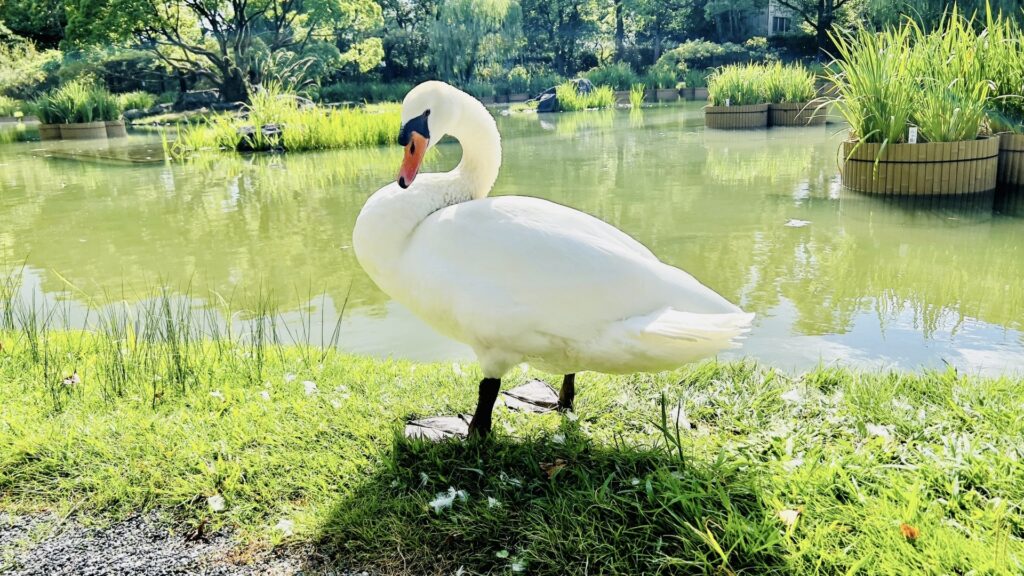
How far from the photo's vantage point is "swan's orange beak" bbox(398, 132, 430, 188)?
7.88 ft

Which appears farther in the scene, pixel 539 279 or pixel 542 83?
pixel 542 83

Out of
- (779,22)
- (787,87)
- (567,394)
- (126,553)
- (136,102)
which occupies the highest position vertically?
(779,22)

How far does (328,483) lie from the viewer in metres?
2.33

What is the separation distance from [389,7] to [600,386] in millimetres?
40911

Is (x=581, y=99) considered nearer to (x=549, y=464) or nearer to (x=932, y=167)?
(x=932, y=167)

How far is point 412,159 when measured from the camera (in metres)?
2.45

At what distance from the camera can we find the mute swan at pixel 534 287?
6.81 ft

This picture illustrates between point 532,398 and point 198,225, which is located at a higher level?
point 198,225

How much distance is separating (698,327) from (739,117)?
47.7ft

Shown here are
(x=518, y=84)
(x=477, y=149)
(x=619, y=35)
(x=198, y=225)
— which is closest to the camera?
(x=477, y=149)

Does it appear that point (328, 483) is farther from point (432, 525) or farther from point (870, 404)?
point (870, 404)

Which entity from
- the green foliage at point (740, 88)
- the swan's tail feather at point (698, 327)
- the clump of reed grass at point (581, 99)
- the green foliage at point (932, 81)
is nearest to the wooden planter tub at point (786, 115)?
the green foliage at point (740, 88)

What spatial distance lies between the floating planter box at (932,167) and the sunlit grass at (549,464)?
15.6ft

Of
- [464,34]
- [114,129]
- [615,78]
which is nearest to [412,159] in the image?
[114,129]
